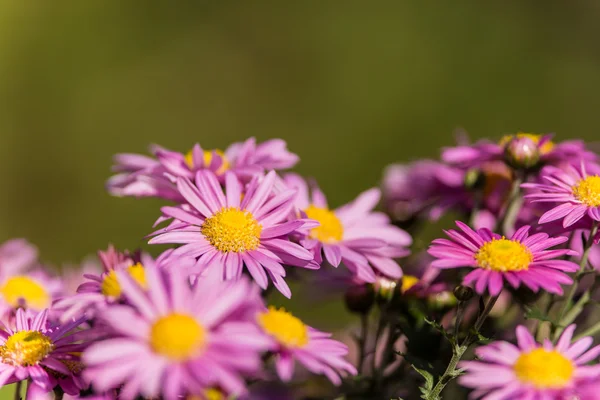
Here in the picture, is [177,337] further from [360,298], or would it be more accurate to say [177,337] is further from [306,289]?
[306,289]

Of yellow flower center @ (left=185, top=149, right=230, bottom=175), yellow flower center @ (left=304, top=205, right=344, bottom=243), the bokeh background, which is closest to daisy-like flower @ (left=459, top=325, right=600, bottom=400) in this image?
yellow flower center @ (left=304, top=205, right=344, bottom=243)

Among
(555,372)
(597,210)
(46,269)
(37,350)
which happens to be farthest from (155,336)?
(46,269)

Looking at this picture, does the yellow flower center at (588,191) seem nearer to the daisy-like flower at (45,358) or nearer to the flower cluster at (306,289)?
the flower cluster at (306,289)

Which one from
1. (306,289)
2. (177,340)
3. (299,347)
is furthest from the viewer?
(306,289)

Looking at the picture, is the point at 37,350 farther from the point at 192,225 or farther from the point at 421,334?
the point at 421,334

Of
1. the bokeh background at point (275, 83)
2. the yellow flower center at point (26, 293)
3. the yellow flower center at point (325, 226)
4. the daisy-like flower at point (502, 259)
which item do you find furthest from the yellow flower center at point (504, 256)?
the bokeh background at point (275, 83)

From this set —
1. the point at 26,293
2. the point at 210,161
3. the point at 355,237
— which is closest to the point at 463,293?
the point at 355,237

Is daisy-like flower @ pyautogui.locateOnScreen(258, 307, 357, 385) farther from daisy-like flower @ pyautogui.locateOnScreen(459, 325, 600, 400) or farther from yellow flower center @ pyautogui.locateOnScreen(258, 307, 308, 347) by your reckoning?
daisy-like flower @ pyautogui.locateOnScreen(459, 325, 600, 400)
